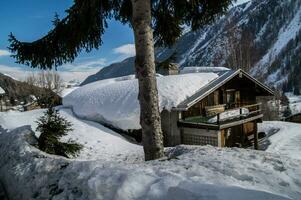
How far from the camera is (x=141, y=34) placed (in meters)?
6.98

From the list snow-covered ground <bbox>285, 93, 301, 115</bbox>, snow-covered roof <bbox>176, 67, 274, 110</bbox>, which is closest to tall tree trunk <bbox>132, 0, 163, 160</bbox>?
snow-covered roof <bbox>176, 67, 274, 110</bbox>

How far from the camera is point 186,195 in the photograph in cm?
339

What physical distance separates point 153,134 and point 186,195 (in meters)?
3.50

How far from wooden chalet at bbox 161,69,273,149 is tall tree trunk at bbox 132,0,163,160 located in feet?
43.2

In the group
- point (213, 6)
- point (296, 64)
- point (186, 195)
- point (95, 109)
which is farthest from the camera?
point (296, 64)

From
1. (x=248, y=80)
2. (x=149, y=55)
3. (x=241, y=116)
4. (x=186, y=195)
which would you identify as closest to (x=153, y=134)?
(x=149, y=55)

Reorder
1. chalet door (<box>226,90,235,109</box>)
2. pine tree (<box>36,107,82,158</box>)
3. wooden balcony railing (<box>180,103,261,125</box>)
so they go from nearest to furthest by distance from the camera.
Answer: pine tree (<box>36,107,82,158</box>)
wooden balcony railing (<box>180,103,261,125</box>)
chalet door (<box>226,90,235,109</box>)

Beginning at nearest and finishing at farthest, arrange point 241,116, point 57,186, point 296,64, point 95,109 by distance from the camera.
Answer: point 57,186 < point 241,116 < point 95,109 < point 296,64

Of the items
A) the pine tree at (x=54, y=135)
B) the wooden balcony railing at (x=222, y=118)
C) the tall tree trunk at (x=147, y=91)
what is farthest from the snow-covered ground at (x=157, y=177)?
the wooden balcony railing at (x=222, y=118)

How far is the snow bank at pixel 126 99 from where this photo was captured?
2100 cm

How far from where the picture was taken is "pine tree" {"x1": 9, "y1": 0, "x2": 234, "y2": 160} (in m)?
6.89

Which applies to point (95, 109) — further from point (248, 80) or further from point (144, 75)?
point (144, 75)

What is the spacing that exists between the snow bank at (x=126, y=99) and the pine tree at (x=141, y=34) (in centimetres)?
1114

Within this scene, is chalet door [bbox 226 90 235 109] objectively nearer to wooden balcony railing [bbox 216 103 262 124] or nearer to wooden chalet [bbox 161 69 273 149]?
wooden chalet [bbox 161 69 273 149]
